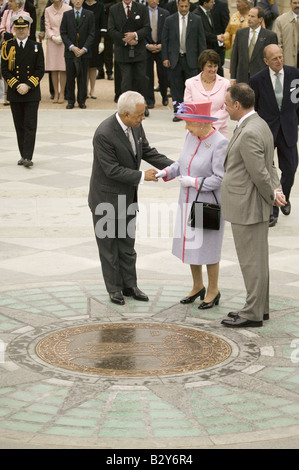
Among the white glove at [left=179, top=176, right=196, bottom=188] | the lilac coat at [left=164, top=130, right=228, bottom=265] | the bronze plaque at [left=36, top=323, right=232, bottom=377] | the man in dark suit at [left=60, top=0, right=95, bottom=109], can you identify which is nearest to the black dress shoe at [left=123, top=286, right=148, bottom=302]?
the lilac coat at [left=164, top=130, right=228, bottom=265]

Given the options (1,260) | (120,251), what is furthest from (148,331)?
(1,260)

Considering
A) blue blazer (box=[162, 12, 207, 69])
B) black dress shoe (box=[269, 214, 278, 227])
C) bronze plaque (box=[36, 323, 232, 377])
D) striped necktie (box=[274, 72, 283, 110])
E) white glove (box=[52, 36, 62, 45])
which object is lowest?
black dress shoe (box=[269, 214, 278, 227])

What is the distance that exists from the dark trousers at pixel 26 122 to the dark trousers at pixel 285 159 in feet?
13.5

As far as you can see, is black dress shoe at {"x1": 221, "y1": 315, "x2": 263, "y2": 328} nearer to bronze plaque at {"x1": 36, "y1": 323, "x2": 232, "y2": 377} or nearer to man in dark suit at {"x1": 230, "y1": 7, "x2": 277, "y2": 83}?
bronze plaque at {"x1": 36, "y1": 323, "x2": 232, "y2": 377}

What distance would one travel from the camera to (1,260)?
9.42 m

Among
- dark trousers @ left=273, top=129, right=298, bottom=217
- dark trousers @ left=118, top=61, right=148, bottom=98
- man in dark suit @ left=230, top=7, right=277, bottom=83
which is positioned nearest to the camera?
dark trousers @ left=273, top=129, right=298, bottom=217

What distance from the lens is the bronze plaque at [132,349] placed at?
6.60 metres

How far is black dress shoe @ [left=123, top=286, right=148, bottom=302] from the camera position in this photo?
8.23 m

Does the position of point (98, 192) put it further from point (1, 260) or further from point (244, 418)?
point (244, 418)

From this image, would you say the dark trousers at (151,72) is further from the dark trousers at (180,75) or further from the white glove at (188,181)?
the white glove at (188,181)

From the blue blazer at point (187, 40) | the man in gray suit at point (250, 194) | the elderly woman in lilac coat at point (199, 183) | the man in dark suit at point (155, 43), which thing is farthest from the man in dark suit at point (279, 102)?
the man in dark suit at point (155, 43)

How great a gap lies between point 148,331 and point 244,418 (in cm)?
176

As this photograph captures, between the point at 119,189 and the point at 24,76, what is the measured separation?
619 centimetres

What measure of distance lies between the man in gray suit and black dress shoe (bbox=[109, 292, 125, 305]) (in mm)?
960
